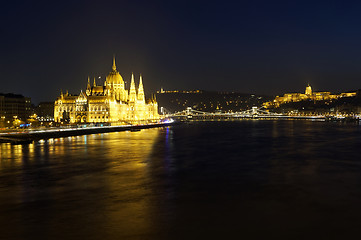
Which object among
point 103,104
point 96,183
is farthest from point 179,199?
point 103,104

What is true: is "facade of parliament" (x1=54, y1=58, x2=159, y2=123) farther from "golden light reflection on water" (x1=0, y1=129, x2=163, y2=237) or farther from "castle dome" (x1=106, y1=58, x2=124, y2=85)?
"golden light reflection on water" (x1=0, y1=129, x2=163, y2=237)

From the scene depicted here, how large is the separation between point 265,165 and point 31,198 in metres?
18.0

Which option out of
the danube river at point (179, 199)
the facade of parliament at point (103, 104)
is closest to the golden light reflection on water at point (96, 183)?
the danube river at point (179, 199)

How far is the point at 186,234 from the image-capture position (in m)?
12.5

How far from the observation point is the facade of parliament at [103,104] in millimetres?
118000

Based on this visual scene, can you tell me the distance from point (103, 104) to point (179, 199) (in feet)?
339

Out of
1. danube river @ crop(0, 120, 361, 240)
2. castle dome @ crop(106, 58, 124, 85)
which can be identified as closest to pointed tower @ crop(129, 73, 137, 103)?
castle dome @ crop(106, 58, 124, 85)

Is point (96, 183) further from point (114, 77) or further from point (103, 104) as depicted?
point (114, 77)

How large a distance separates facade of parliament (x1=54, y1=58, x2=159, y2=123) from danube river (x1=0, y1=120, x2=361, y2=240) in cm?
8712

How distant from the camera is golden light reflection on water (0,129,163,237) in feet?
47.5

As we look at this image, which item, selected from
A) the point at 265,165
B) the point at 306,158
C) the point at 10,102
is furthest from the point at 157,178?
the point at 10,102

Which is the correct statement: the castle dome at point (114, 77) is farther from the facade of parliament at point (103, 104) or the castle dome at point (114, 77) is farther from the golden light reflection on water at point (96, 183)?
the golden light reflection on water at point (96, 183)

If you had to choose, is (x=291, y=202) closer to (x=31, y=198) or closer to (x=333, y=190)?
(x=333, y=190)

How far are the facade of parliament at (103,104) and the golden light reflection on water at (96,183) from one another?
268 ft
